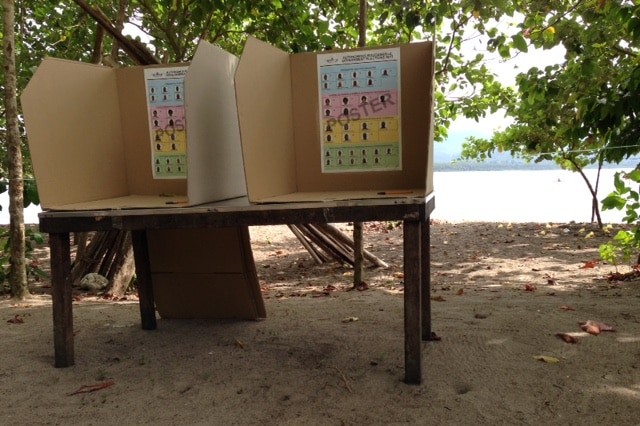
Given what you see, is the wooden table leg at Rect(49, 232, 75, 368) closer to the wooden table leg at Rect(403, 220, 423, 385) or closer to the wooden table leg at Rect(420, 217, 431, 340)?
the wooden table leg at Rect(403, 220, 423, 385)

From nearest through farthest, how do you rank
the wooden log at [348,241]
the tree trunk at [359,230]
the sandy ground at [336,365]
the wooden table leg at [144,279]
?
the sandy ground at [336,365]
the wooden table leg at [144,279]
the tree trunk at [359,230]
the wooden log at [348,241]

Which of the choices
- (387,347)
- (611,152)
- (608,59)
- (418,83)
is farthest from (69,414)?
(608,59)

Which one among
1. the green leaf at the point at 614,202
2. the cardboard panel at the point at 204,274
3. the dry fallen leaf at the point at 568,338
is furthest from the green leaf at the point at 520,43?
the cardboard panel at the point at 204,274

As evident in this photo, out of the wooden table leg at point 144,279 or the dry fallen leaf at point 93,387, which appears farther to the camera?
the wooden table leg at point 144,279

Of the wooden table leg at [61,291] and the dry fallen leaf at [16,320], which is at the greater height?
the wooden table leg at [61,291]

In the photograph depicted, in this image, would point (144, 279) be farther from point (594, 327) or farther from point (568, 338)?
point (594, 327)

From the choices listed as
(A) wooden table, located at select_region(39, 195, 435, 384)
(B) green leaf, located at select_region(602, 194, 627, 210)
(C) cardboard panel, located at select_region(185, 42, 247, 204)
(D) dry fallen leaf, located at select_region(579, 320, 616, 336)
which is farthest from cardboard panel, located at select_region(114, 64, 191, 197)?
(B) green leaf, located at select_region(602, 194, 627, 210)

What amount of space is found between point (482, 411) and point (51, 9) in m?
7.02

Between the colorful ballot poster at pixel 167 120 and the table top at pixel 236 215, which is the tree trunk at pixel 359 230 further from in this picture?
the table top at pixel 236 215

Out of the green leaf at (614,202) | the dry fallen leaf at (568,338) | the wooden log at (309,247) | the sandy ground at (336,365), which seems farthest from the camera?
the wooden log at (309,247)

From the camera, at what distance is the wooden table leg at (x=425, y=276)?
2532 mm

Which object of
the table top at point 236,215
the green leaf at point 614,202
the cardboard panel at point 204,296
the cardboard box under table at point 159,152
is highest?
the cardboard box under table at point 159,152

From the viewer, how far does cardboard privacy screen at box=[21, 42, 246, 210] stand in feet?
7.35

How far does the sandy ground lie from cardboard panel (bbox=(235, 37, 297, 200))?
822mm
